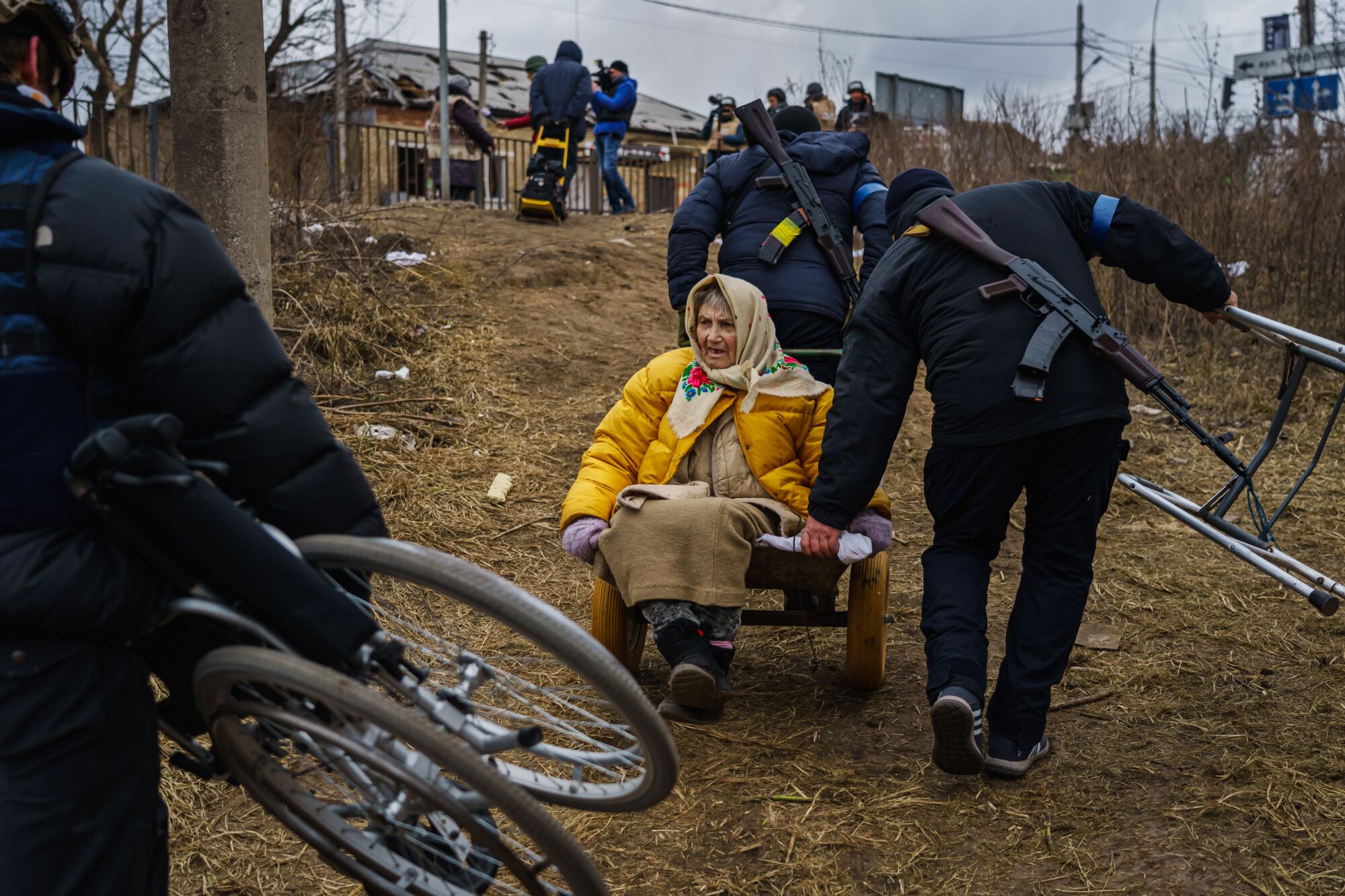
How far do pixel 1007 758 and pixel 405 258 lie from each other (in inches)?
289

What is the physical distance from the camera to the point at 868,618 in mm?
4059

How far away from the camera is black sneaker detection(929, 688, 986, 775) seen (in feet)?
10.7

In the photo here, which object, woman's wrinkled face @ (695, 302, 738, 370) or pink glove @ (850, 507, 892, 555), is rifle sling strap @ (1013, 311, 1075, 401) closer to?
pink glove @ (850, 507, 892, 555)

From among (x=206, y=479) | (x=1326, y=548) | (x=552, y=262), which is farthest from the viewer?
(x=552, y=262)

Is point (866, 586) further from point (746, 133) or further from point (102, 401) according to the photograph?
point (102, 401)

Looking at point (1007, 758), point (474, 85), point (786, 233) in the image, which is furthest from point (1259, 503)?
point (474, 85)

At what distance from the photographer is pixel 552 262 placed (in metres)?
10.4

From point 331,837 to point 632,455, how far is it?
2186 mm

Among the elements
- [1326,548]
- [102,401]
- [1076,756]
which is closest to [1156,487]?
[1076,756]

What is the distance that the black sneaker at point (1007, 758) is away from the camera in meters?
3.53

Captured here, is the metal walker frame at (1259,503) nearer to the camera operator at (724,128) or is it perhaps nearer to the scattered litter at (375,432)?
the scattered litter at (375,432)

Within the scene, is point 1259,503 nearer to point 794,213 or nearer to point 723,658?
point 723,658

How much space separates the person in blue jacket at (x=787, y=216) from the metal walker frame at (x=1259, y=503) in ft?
5.53

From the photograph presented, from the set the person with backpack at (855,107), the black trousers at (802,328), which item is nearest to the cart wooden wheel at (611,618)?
the black trousers at (802,328)
